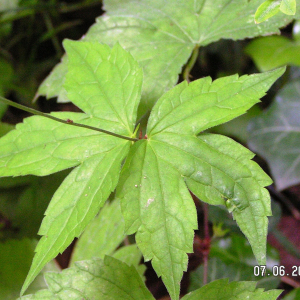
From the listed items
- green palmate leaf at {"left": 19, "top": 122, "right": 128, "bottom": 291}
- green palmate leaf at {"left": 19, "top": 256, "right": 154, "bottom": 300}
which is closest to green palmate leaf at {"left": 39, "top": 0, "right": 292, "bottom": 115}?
green palmate leaf at {"left": 19, "top": 122, "right": 128, "bottom": 291}

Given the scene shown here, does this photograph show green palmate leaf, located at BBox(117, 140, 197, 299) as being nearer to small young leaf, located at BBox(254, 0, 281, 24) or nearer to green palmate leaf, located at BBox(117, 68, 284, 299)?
green palmate leaf, located at BBox(117, 68, 284, 299)

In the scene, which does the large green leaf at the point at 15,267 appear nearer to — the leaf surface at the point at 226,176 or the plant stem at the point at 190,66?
the leaf surface at the point at 226,176

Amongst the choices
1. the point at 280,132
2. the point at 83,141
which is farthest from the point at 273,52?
the point at 83,141

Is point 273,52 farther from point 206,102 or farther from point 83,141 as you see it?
point 83,141

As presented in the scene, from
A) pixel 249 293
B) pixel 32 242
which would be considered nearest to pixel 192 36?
pixel 249 293

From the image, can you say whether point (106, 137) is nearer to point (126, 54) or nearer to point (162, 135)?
point (162, 135)

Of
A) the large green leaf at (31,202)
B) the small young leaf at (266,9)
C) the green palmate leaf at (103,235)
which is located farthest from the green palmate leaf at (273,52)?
the large green leaf at (31,202)

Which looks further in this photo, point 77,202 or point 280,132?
point 280,132
